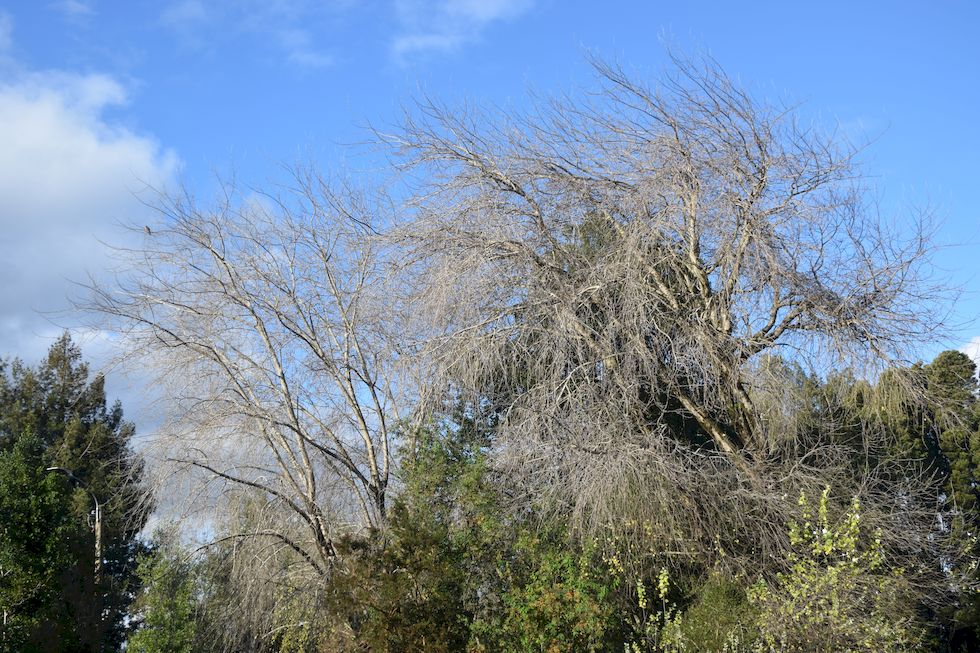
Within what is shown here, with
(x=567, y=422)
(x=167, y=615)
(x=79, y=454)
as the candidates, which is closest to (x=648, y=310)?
(x=567, y=422)

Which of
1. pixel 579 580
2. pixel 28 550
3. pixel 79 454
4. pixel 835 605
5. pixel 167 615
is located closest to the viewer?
pixel 835 605

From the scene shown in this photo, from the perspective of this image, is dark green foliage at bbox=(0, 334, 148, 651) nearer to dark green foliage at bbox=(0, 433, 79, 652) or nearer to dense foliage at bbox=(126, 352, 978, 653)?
dark green foliage at bbox=(0, 433, 79, 652)

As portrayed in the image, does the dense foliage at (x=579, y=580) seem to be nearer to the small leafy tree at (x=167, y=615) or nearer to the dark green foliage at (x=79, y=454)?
the small leafy tree at (x=167, y=615)

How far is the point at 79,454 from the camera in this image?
3759 cm

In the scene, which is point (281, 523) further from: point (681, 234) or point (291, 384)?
point (681, 234)

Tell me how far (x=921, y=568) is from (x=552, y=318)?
6.21m

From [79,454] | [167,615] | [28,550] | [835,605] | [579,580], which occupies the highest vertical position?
[79,454]

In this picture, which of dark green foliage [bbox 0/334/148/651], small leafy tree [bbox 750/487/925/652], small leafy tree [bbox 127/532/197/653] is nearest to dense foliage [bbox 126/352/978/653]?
small leafy tree [bbox 750/487/925/652]

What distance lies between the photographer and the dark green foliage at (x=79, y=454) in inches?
823

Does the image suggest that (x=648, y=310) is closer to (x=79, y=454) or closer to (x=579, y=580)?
(x=579, y=580)

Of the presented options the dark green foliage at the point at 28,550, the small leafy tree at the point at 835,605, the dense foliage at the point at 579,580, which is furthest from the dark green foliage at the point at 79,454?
the small leafy tree at the point at 835,605

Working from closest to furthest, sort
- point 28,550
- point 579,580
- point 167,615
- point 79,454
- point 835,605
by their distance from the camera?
point 835,605 → point 579,580 → point 28,550 → point 167,615 → point 79,454

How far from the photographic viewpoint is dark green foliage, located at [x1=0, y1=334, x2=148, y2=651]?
20.9 m

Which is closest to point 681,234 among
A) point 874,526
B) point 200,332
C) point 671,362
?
point 671,362
